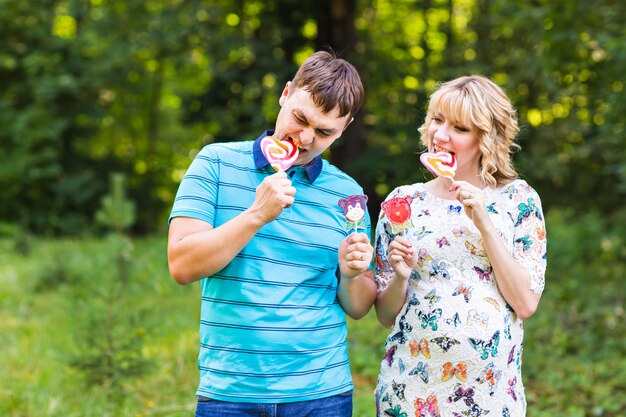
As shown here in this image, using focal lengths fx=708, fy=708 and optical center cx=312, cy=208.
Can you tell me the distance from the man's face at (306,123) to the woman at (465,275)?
1.03 ft

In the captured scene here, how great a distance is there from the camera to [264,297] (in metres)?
2.06

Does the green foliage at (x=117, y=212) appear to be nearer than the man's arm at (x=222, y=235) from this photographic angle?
No

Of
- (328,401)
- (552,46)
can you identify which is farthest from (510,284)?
(552,46)

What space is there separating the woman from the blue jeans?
0.98ft

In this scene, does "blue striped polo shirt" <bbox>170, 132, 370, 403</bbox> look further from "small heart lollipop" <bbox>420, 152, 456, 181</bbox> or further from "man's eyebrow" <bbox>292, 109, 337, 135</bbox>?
"small heart lollipop" <bbox>420, 152, 456, 181</bbox>

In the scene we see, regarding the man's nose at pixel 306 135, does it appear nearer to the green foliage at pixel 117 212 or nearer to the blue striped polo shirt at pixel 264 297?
the blue striped polo shirt at pixel 264 297

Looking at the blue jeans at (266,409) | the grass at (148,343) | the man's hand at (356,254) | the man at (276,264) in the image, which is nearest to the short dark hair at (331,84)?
the man at (276,264)

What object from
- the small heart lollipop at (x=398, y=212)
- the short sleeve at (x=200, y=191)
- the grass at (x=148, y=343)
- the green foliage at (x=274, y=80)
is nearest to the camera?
the short sleeve at (x=200, y=191)

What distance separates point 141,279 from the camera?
8.07m

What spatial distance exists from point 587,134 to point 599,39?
10.6ft

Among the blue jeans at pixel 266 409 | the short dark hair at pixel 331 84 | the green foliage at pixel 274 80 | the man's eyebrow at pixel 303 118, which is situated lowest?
the blue jeans at pixel 266 409

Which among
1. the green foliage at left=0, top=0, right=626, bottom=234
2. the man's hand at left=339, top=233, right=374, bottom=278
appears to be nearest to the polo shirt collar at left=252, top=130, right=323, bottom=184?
the man's hand at left=339, top=233, right=374, bottom=278

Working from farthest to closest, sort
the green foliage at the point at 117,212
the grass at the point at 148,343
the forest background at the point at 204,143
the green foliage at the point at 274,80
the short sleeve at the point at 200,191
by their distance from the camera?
the green foliage at the point at 274,80 → the green foliage at the point at 117,212 → the forest background at the point at 204,143 → the grass at the point at 148,343 → the short sleeve at the point at 200,191

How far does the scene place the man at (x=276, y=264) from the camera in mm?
2016
